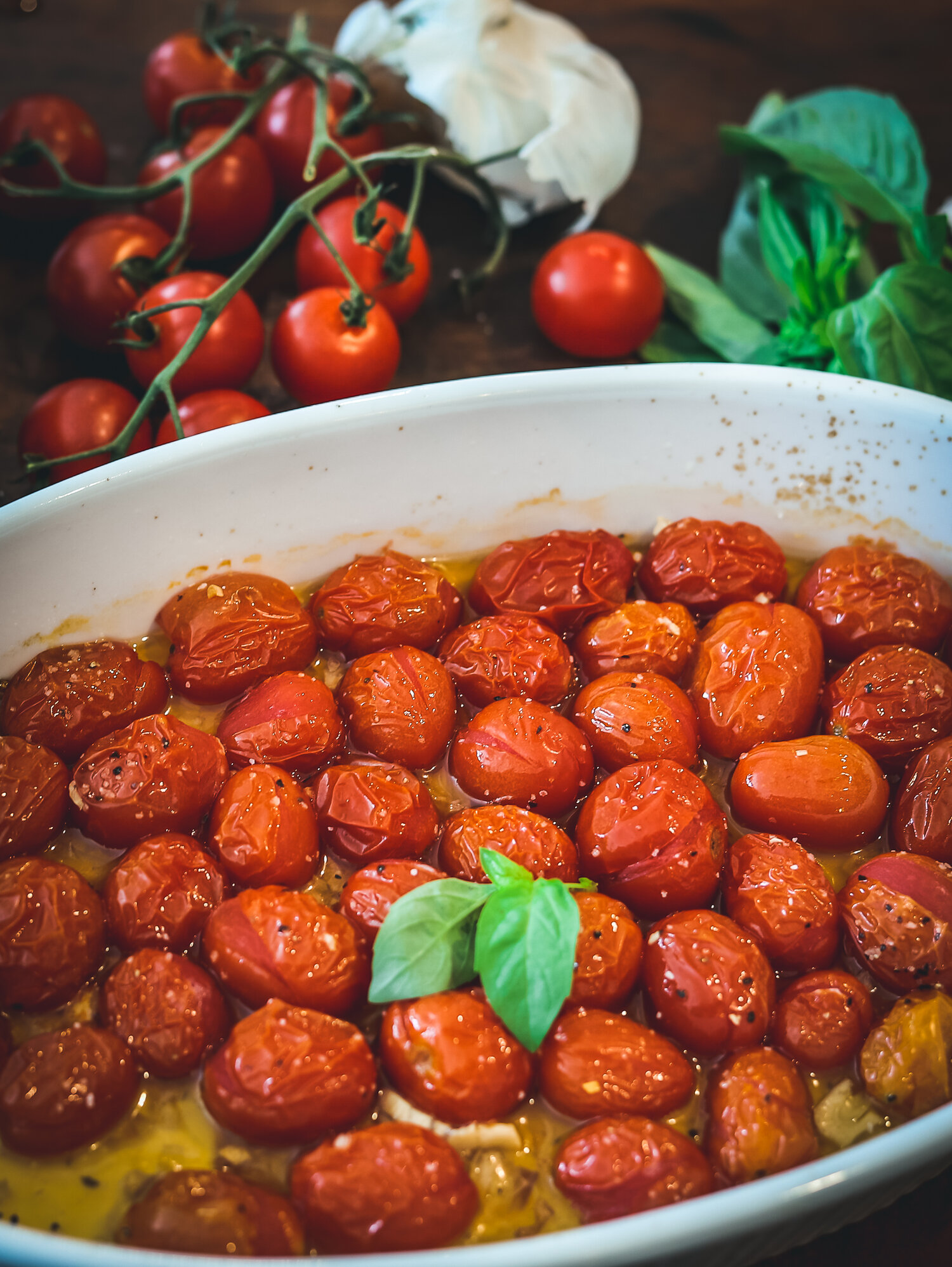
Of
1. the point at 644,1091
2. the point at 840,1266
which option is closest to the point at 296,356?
the point at 644,1091

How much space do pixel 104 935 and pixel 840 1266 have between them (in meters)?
0.93

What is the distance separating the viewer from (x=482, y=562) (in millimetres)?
1567

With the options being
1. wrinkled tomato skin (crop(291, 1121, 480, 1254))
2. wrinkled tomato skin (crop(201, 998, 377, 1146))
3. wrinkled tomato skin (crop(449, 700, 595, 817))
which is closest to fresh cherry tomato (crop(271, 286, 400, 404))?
wrinkled tomato skin (crop(449, 700, 595, 817))

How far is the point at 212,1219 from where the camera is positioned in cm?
98

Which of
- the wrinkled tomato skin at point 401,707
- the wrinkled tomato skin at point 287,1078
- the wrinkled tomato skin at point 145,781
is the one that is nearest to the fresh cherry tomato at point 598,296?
the wrinkled tomato skin at point 401,707

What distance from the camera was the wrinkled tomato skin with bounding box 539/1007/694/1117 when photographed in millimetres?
1099

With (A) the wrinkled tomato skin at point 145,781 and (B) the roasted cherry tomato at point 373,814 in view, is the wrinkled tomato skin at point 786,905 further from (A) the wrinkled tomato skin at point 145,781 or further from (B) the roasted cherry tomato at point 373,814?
(A) the wrinkled tomato skin at point 145,781

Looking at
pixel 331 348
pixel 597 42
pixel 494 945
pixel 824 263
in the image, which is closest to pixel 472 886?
pixel 494 945

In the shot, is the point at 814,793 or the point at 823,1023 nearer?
the point at 823,1023

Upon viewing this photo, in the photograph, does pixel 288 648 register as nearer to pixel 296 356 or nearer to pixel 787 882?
pixel 296 356

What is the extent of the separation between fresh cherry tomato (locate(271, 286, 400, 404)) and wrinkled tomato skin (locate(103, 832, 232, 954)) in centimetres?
84

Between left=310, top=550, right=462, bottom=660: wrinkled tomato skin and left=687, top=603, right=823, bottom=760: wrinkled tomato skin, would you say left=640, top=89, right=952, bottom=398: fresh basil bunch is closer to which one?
left=687, top=603, right=823, bottom=760: wrinkled tomato skin

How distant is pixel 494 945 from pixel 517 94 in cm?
173

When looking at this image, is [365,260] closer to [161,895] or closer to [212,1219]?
[161,895]
